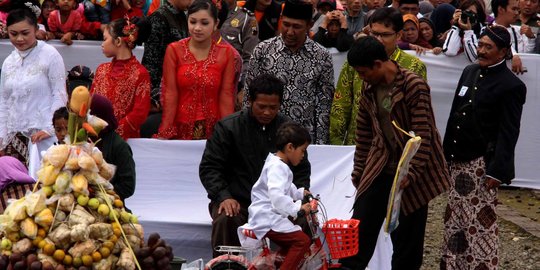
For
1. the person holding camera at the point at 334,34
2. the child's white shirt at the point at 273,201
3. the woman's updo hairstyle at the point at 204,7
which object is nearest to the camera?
the child's white shirt at the point at 273,201

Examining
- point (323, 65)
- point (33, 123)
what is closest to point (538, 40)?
point (323, 65)

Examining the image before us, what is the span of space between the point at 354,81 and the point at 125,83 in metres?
1.80

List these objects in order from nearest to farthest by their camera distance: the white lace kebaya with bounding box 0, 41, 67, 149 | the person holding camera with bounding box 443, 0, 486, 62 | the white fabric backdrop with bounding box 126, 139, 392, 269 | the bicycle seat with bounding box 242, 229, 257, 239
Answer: the bicycle seat with bounding box 242, 229, 257, 239
the white fabric backdrop with bounding box 126, 139, 392, 269
the white lace kebaya with bounding box 0, 41, 67, 149
the person holding camera with bounding box 443, 0, 486, 62

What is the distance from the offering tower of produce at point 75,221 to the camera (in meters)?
5.52

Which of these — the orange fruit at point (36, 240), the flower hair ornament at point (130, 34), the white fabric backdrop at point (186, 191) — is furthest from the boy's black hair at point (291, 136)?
the flower hair ornament at point (130, 34)

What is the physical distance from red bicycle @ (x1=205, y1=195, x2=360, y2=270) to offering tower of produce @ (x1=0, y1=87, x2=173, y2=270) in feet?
4.95

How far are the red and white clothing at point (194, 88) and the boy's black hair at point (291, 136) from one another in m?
1.80

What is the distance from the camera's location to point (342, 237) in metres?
7.25

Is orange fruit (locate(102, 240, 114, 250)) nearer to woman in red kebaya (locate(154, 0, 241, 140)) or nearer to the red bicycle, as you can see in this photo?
the red bicycle

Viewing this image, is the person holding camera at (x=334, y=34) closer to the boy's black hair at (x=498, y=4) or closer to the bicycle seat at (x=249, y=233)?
the boy's black hair at (x=498, y=4)

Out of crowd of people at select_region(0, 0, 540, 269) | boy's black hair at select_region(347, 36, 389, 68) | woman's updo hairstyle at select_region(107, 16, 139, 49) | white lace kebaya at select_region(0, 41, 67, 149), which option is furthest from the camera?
white lace kebaya at select_region(0, 41, 67, 149)

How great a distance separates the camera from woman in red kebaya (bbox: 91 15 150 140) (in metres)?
9.04

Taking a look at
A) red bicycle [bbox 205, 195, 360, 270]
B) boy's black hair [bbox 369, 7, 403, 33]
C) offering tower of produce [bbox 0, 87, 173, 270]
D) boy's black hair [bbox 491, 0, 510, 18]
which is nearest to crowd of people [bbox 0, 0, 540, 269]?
boy's black hair [bbox 369, 7, 403, 33]

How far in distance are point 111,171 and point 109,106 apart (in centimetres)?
169
